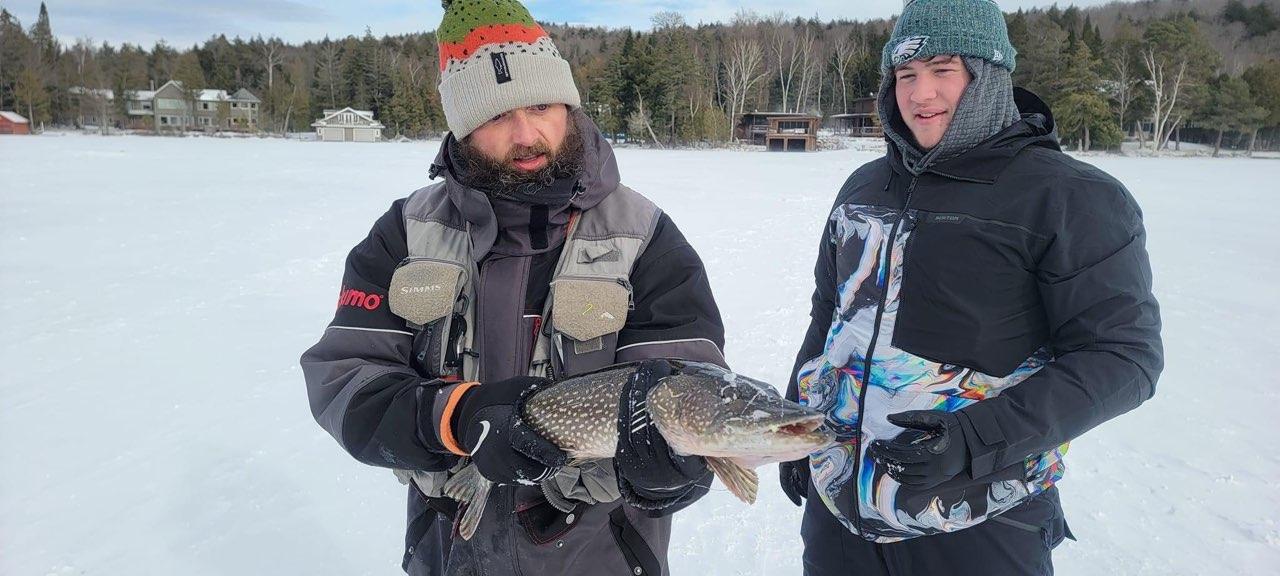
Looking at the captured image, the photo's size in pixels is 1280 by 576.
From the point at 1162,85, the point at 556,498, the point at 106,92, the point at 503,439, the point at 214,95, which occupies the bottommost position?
the point at 556,498

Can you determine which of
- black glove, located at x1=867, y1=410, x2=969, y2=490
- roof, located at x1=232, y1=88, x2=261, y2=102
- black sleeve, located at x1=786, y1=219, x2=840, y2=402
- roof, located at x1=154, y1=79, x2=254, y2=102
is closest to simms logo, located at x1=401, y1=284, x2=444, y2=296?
black glove, located at x1=867, y1=410, x2=969, y2=490

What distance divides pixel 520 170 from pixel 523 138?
0.34 feet

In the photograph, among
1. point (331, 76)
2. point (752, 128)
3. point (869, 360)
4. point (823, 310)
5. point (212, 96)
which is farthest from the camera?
point (212, 96)

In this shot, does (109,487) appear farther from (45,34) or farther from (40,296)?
(45,34)

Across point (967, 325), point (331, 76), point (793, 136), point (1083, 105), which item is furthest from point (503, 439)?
point (331, 76)

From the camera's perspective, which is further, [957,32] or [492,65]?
[957,32]

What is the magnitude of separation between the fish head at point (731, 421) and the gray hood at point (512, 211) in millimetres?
553

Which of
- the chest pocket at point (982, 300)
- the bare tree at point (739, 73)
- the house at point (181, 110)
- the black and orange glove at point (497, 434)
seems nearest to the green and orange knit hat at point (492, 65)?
the black and orange glove at point (497, 434)

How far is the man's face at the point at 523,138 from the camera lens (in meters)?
1.97

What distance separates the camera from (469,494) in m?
1.88

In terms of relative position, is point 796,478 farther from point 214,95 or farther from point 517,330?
point 214,95

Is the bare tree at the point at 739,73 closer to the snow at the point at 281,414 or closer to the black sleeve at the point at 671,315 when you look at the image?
the snow at the point at 281,414

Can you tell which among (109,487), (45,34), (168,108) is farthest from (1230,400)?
(45,34)

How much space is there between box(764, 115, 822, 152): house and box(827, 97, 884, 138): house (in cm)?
966
